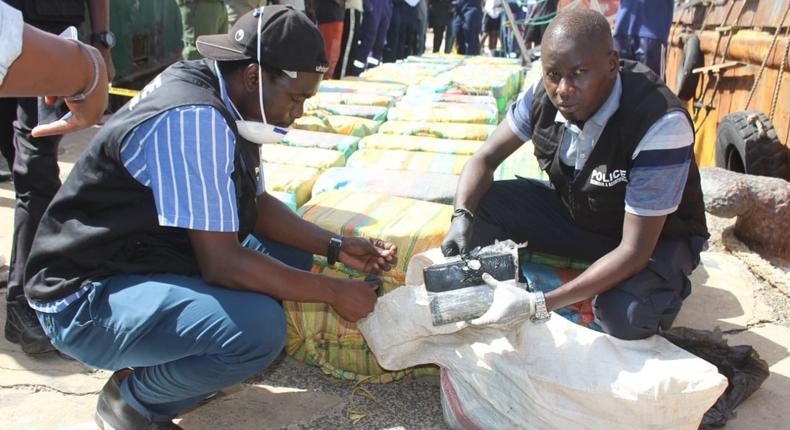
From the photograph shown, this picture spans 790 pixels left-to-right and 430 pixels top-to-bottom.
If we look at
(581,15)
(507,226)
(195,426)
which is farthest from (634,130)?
(195,426)

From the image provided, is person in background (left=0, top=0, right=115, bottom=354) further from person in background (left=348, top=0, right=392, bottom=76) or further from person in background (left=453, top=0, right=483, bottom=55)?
person in background (left=453, top=0, right=483, bottom=55)

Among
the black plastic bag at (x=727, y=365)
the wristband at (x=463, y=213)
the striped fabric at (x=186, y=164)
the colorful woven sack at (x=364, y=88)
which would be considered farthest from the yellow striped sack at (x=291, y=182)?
the colorful woven sack at (x=364, y=88)

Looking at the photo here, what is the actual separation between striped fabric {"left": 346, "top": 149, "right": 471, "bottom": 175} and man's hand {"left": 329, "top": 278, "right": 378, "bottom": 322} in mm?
1221

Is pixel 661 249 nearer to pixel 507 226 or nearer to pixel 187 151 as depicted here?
pixel 507 226

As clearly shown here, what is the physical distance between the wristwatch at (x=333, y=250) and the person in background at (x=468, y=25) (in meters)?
11.3

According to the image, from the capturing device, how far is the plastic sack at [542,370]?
5.86ft

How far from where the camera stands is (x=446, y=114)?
4.00 meters

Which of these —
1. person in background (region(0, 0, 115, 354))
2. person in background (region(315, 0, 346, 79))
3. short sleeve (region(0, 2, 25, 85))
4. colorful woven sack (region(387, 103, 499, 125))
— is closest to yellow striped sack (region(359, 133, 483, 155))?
colorful woven sack (region(387, 103, 499, 125))

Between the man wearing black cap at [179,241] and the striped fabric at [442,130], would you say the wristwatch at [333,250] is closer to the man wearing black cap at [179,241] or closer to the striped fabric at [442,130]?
the man wearing black cap at [179,241]

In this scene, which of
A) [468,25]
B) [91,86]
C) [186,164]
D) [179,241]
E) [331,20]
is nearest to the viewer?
[91,86]

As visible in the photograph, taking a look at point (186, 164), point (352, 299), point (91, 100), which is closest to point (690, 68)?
point (352, 299)

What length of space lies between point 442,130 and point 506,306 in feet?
6.70

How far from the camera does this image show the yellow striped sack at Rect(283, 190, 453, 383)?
2203 mm

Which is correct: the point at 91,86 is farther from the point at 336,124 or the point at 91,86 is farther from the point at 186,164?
the point at 336,124
